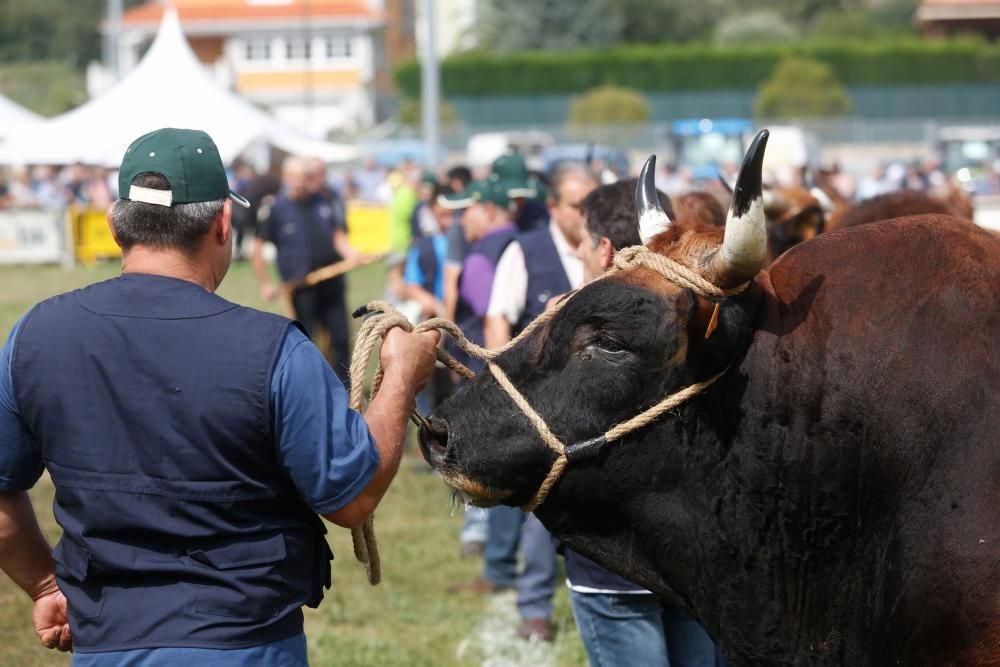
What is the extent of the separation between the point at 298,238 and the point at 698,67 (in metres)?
54.0

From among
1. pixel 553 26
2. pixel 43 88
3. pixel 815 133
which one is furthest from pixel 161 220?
pixel 43 88

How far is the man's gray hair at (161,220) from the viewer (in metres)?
3.11

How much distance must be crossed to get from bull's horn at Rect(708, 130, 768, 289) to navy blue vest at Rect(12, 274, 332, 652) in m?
1.07

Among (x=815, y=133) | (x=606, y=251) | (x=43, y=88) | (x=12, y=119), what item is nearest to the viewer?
(x=606, y=251)

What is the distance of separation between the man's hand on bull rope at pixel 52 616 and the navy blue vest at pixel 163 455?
1.14 ft

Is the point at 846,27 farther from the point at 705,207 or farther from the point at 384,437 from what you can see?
the point at 384,437

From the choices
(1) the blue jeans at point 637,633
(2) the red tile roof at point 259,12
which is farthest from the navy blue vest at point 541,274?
(2) the red tile roof at point 259,12

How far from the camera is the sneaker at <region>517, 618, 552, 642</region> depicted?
707 centimetres

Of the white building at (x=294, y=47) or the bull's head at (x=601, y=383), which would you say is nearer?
the bull's head at (x=601, y=383)

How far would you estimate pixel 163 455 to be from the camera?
303 cm

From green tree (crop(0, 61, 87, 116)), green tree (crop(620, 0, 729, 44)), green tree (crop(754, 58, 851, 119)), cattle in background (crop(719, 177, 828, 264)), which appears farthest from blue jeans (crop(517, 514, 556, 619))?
green tree (crop(620, 0, 729, 44))

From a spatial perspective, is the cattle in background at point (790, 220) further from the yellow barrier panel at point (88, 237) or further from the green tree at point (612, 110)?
the green tree at point (612, 110)

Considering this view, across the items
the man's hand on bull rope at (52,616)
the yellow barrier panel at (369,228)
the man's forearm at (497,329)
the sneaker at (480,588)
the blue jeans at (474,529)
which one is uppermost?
the man's forearm at (497,329)

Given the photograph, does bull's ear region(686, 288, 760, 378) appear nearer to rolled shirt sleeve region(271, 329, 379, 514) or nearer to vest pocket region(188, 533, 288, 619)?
rolled shirt sleeve region(271, 329, 379, 514)
